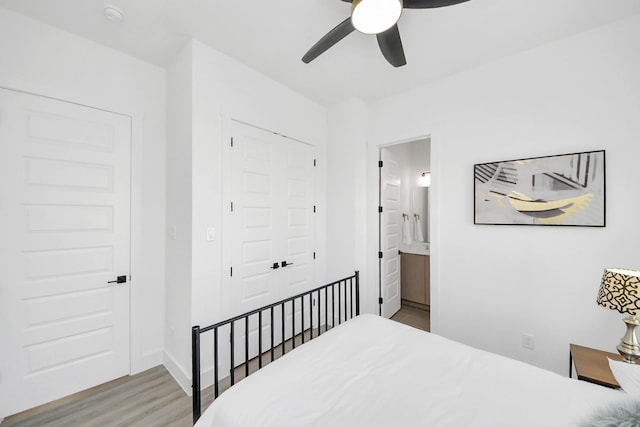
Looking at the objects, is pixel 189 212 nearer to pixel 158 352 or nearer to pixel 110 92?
pixel 110 92

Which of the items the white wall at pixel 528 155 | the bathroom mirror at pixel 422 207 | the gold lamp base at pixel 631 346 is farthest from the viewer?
the bathroom mirror at pixel 422 207

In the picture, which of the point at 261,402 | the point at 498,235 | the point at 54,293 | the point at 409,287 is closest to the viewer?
the point at 261,402

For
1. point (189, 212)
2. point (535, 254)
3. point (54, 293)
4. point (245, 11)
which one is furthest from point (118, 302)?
point (535, 254)

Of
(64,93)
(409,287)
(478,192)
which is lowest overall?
(409,287)

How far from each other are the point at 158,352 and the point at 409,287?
3117mm

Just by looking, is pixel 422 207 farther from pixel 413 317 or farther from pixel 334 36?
pixel 334 36

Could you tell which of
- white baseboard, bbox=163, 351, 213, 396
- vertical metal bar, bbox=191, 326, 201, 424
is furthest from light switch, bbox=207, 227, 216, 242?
white baseboard, bbox=163, 351, 213, 396

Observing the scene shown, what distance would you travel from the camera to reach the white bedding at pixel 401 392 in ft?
3.23

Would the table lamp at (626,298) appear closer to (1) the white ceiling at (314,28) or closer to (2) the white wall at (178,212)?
(1) the white ceiling at (314,28)

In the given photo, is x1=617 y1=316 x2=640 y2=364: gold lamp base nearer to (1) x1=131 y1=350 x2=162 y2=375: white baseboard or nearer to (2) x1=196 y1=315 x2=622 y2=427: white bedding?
(2) x1=196 y1=315 x2=622 y2=427: white bedding

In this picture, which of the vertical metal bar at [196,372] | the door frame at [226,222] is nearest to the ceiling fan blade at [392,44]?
the door frame at [226,222]

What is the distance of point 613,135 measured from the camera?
72.5 inches

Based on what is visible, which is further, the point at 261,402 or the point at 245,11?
the point at 245,11

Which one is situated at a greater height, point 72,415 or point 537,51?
point 537,51
